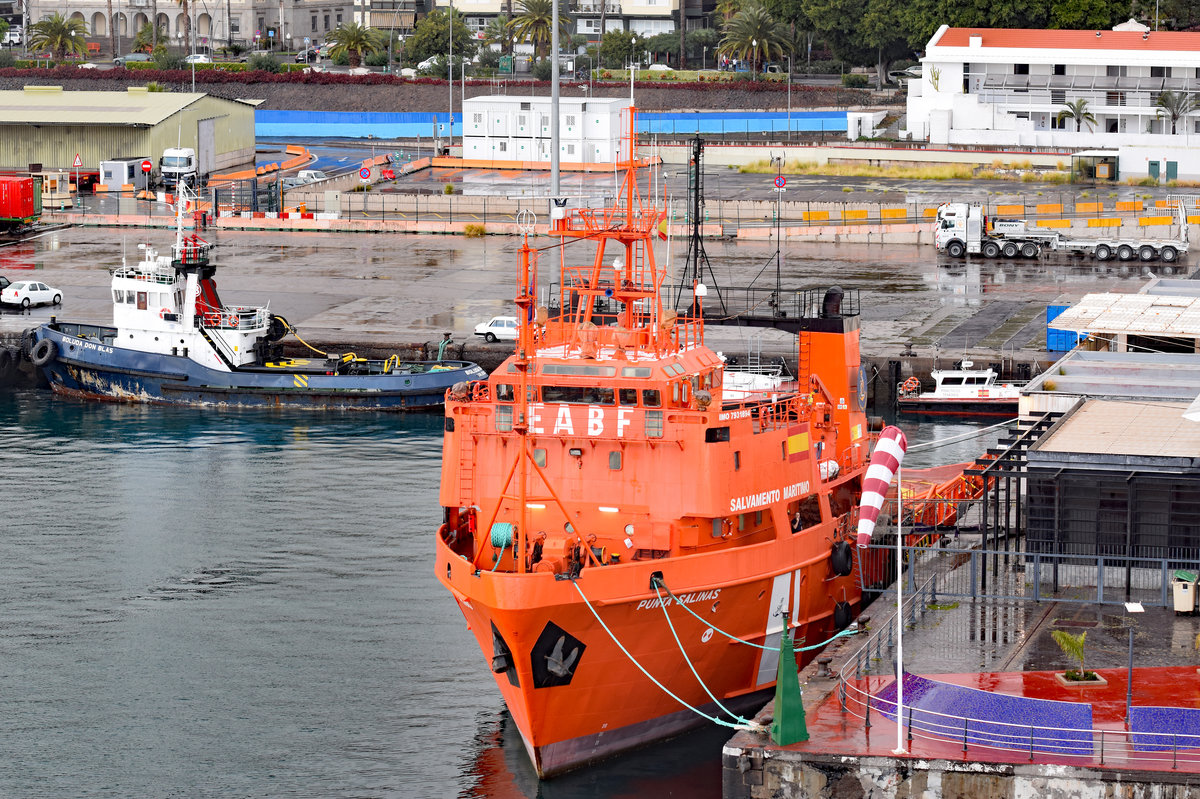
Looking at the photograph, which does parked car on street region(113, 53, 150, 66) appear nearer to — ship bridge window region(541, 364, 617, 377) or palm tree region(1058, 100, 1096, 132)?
palm tree region(1058, 100, 1096, 132)

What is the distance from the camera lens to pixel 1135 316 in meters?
50.3

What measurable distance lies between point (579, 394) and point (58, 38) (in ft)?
534

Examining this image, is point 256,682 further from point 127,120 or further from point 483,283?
point 127,120

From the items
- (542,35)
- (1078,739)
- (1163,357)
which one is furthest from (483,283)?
(542,35)

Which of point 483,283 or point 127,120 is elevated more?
point 127,120

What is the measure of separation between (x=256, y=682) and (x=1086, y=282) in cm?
5480

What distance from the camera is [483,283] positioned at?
271 feet

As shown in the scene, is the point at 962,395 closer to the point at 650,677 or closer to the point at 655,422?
the point at 655,422

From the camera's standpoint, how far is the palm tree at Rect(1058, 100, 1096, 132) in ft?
407

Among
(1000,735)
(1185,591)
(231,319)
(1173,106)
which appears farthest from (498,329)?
(1173,106)

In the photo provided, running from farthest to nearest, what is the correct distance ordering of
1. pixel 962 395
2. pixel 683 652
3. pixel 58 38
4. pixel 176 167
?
pixel 58 38, pixel 176 167, pixel 962 395, pixel 683 652

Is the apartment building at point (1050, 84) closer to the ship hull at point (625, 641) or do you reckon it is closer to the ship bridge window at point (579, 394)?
the ship hull at point (625, 641)

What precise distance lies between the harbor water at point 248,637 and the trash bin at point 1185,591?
908cm

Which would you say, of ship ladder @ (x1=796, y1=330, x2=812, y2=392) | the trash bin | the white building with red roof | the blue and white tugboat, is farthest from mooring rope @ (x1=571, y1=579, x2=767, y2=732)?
the white building with red roof
